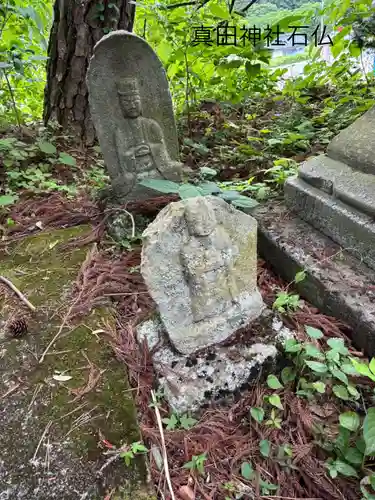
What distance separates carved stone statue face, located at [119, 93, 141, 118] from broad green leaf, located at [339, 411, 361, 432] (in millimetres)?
2185

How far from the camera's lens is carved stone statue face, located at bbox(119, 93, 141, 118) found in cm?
250

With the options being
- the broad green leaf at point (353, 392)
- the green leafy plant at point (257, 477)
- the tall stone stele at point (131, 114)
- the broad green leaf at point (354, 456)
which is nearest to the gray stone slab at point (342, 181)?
the broad green leaf at point (353, 392)

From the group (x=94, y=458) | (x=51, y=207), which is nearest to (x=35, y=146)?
(x=51, y=207)

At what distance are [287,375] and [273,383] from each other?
0.11 metres

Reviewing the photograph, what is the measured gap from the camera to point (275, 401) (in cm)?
142

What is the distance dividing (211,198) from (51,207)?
164 centimetres

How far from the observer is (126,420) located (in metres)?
1.31

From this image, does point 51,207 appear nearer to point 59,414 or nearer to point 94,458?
point 59,414

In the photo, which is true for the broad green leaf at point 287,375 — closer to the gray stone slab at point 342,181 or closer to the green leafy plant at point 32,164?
the gray stone slab at point 342,181

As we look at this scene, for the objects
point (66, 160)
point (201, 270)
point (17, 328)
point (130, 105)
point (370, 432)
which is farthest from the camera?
point (66, 160)

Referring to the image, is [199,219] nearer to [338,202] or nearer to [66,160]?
[338,202]

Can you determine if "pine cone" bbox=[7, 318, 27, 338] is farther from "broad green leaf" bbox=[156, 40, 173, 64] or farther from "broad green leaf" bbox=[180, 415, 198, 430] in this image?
"broad green leaf" bbox=[156, 40, 173, 64]

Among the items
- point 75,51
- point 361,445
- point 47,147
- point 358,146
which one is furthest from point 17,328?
point 75,51

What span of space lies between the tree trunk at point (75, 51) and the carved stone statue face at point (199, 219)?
9.19ft
